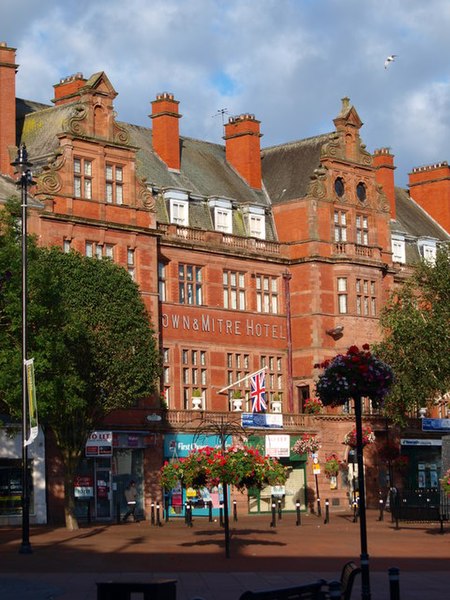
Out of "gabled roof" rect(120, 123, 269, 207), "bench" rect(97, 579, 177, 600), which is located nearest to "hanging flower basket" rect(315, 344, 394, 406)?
"bench" rect(97, 579, 177, 600)

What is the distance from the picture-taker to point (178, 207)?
70.8m

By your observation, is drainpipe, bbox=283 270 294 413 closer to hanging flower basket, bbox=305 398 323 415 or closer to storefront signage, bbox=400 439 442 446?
hanging flower basket, bbox=305 398 323 415

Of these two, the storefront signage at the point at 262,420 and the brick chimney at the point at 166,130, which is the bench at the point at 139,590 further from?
the brick chimney at the point at 166,130

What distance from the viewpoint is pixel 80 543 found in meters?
45.5

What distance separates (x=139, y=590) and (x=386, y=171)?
222 feet

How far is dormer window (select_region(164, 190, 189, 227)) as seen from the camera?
70.2 metres

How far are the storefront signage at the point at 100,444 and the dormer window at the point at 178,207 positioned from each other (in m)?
13.6

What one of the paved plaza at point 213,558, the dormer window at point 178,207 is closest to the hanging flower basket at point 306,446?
the paved plaza at point 213,558

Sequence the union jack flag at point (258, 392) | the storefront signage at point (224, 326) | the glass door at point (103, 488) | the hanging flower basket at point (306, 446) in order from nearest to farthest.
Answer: the glass door at point (103, 488)
the storefront signage at point (224, 326)
the hanging flower basket at point (306, 446)
the union jack flag at point (258, 392)

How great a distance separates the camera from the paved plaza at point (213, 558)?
3153cm

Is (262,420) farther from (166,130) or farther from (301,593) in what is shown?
(301,593)

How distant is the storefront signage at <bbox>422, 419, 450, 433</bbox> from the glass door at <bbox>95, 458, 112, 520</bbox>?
68.5ft

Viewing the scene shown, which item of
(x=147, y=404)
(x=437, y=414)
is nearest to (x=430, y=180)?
(x=437, y=414)

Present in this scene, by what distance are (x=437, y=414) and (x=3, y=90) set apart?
3393cm
